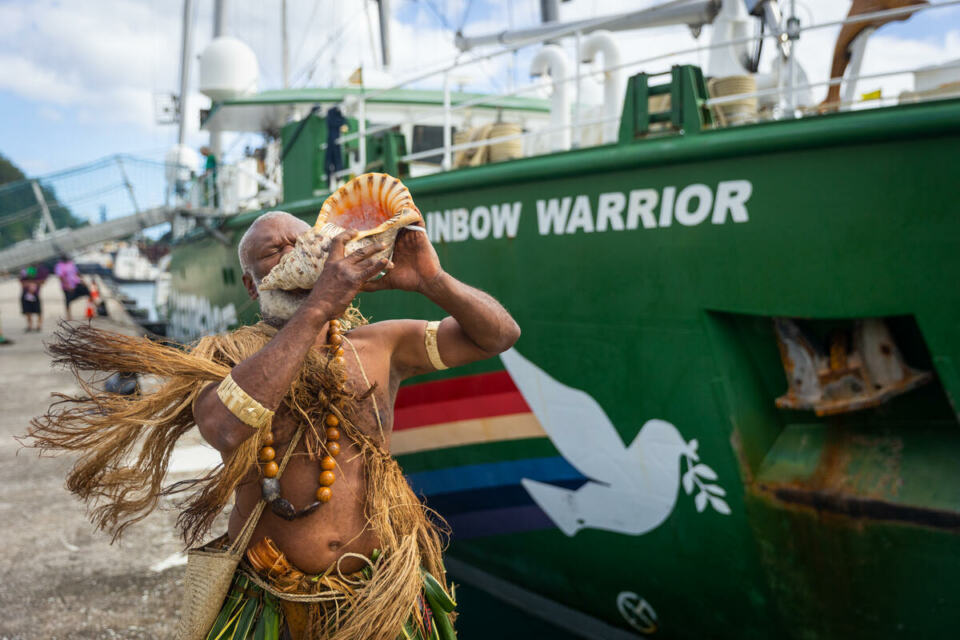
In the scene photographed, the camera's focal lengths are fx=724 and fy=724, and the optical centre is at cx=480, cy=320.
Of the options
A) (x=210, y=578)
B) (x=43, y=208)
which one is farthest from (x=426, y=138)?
(x=43, y=208)

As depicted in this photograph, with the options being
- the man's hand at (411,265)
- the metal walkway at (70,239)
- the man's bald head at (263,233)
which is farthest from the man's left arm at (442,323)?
the metal walkway at (70,239)

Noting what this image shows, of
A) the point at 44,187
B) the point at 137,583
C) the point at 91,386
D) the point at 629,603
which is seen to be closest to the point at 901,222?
the point at 629,603

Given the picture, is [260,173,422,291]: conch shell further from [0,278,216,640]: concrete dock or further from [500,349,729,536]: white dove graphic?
[500,349,729,536]: white dove graphic

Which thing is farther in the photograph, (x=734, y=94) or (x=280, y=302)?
(x=734, y=94)

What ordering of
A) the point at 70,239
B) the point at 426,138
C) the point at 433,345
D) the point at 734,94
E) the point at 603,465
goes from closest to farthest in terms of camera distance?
the point at 433,345, the point at 603,465, the point at 734,94, the point at 426,138, the point at 70,239

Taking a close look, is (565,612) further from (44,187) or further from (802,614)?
(44,187)

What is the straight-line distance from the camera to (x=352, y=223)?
176 cm

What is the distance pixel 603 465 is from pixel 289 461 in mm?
2095

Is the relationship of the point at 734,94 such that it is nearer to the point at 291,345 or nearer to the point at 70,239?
the point at 291,345

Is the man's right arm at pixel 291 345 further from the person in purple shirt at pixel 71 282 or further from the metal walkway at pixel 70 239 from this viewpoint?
the person in purple shirt at pixel 71 282

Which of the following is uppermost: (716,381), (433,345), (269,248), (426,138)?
(426,138)

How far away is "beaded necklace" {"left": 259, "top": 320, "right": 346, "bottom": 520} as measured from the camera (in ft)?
5.55

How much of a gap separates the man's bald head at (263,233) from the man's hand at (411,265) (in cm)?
24

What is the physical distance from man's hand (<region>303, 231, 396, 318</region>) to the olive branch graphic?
7.14 feet
